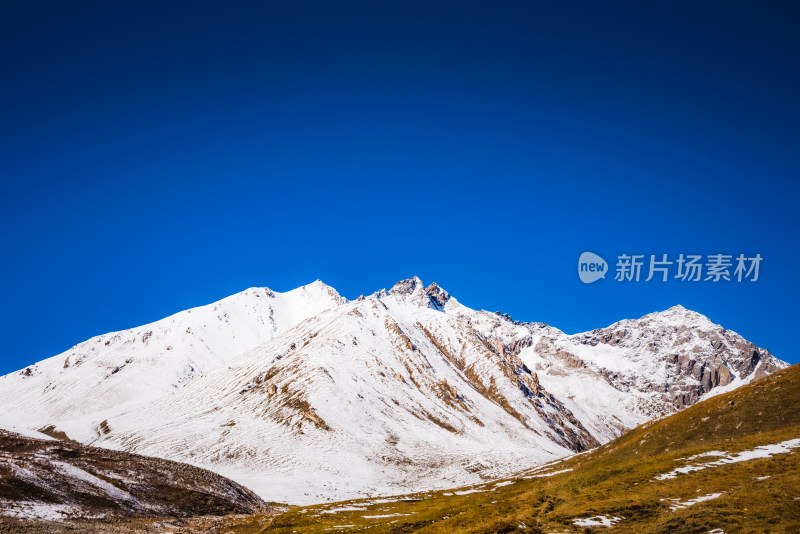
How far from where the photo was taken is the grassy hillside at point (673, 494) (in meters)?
35.1

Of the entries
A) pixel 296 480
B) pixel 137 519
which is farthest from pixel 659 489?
pixel 296 480

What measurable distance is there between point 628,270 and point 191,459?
585ft

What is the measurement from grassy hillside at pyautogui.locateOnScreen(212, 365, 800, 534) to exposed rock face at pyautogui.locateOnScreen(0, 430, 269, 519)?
11265 mm

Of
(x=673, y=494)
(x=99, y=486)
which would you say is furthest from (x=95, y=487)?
(x=673, y=494)

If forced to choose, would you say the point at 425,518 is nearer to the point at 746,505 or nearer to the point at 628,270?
the point at 746,505

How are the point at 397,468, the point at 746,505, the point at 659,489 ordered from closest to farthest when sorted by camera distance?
the point at 746,505
the point at 659,489
the point at 397,468

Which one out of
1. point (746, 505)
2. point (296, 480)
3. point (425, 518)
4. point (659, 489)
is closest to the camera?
point (746, 505)

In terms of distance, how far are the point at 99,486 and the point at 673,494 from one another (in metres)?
69.0

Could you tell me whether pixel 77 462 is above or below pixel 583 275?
below

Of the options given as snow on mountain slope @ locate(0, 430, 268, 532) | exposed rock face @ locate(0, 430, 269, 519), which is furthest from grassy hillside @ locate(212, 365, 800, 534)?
snow on mountain slope @ locate(0, 430, 268, 532)

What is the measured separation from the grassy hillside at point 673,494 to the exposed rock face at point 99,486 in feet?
37.0

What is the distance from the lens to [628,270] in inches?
3816

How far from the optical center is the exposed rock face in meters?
55.4

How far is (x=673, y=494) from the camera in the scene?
138ft
